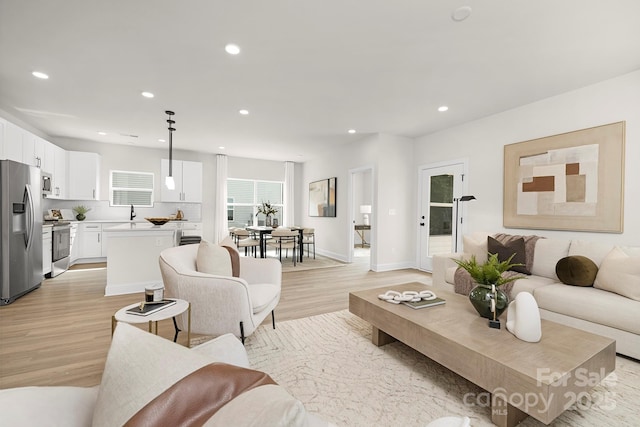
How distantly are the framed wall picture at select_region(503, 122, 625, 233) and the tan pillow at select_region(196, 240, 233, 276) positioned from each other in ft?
13.0

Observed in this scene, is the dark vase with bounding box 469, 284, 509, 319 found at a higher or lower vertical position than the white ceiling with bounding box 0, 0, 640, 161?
lower

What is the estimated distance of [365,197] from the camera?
9.96 meters

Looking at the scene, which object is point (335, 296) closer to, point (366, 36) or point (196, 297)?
point (196, 297)

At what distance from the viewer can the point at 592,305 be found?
7.71 ft

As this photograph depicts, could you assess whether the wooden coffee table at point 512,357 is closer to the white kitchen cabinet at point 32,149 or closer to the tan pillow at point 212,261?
the tan pillow at point 212,261

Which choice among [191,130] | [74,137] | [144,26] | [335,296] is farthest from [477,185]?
[74,137]

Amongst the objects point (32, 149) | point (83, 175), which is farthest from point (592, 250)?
point (83, 175)

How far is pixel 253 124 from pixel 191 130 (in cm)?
135

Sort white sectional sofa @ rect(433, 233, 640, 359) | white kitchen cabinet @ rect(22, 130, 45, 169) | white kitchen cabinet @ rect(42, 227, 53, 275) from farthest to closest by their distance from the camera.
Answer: white kitchen cabinet @ rect(42, 227, 53, 275) → white kitchen cabinet @ rect(22, 130, 45, 169) → white sectional sofa @ rect(433, 233, 640, 359)

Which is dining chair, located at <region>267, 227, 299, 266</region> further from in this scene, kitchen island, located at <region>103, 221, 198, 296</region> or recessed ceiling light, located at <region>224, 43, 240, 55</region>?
recessed ceiling light, located at <region>224, 43, 240, 55</region>

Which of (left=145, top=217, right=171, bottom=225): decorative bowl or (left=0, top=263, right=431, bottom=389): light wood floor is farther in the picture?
(left=145, top=217, right=171, bottom=225): decorative bowl

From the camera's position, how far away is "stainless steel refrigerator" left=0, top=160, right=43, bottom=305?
3398mm

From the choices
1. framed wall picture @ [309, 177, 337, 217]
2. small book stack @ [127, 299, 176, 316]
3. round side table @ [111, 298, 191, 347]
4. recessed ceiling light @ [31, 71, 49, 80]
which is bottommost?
round side table @ [111, 298, 191, 347]

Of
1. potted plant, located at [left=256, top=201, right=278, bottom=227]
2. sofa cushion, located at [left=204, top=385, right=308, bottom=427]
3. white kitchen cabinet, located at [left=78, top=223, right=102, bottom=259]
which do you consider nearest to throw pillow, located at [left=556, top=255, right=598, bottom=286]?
sofa cushion, located at [left=204, top=385, right=308, bottom=427]
